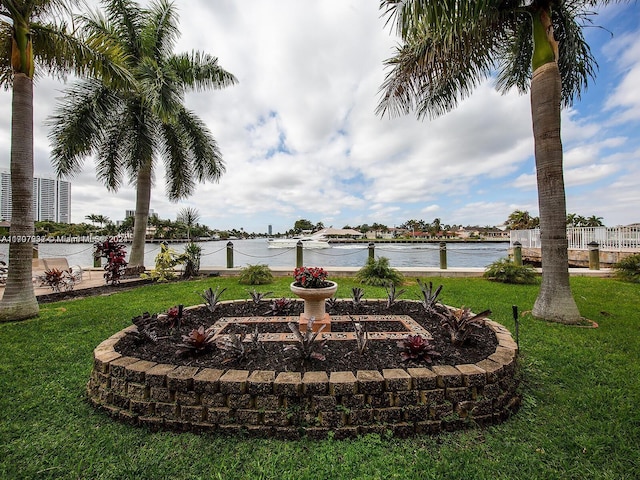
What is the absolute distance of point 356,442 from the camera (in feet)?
6.12

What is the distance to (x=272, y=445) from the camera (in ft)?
6.09

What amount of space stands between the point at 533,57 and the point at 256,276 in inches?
299

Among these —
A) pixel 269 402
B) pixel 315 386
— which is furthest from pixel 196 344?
pixel 315 386

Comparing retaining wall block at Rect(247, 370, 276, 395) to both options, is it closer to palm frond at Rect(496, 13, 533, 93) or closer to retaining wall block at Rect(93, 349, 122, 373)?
retaining wall block at Rect(93, 349, 122, 373)

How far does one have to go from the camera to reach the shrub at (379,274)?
25.0 ft

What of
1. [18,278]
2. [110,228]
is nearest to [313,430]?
[18,278]

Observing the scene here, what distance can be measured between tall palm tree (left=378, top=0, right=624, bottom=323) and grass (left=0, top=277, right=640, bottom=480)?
5.07 feet

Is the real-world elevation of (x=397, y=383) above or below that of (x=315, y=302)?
below

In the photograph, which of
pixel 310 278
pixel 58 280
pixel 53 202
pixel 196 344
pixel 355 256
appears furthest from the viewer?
pixel 53 202

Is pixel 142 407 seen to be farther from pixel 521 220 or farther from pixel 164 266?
pixel 521 220

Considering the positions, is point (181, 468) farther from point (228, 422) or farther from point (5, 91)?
point (5, 91)

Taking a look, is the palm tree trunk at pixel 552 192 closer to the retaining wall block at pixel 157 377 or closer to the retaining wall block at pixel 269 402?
the retaining wall block at pixel 269 402

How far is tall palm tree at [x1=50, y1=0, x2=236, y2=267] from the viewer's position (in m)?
7.42

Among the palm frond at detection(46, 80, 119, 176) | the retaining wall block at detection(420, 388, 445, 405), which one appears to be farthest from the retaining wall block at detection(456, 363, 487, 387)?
the palm frond at detection(46, 80, 119, 176)
